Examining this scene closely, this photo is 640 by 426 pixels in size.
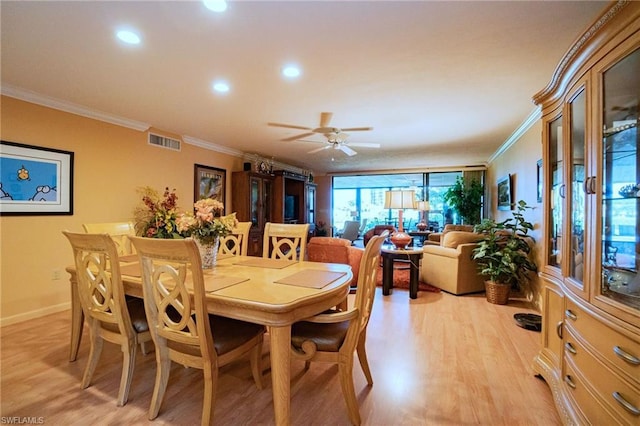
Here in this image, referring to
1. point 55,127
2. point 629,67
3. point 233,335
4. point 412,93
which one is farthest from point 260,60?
point 55,127

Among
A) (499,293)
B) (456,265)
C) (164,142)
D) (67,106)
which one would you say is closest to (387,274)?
(456,265)

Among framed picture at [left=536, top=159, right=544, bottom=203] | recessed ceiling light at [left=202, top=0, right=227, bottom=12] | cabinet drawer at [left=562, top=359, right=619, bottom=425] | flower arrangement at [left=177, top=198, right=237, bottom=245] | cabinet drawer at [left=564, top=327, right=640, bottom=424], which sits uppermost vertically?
recessed ceiling light at [left=202, top=0, right=227, bottom=12]

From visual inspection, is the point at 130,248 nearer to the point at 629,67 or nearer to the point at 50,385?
the point at 50,385

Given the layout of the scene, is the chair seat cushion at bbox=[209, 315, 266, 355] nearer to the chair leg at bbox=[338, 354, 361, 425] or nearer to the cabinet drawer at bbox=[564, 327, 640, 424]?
the chair leg at bbox=[338, 354, 361, 425]

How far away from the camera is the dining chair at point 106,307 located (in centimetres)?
180

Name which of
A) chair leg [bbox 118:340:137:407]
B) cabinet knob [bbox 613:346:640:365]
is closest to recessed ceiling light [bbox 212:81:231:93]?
chair leg [bbox 118:340:137:407]

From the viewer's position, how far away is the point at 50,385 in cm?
205

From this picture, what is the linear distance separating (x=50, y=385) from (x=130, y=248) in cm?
124

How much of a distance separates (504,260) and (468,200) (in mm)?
3871

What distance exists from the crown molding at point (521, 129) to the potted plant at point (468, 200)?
53.1 inches

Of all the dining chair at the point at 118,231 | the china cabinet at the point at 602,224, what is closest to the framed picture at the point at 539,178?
the china cabinet at the point at 602,224

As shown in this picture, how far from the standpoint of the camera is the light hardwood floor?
1.75 meters

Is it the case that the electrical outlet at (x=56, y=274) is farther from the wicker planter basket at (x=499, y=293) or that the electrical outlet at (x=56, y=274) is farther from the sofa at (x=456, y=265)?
the wicker planter basket at (x=499, y=293)

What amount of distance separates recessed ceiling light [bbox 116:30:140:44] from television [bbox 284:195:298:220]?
16.8 ft
